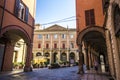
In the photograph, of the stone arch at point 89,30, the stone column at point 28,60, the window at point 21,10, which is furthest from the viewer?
the stone column at point 28,60

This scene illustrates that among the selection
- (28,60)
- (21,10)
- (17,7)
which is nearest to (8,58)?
(28,60)

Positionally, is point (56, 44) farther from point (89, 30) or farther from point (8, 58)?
point (89, 30)

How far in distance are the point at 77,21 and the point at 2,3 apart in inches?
294

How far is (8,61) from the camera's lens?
15211 millimetres

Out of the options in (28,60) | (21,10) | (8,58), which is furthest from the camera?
(8,58)

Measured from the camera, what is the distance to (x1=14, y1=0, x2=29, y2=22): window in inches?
475

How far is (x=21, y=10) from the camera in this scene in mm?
13328

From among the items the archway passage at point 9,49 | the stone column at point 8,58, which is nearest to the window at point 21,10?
the archway passage at point 9,49

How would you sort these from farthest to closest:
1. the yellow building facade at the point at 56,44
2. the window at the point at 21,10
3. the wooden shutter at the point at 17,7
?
the yellow building facade at the point at 56,44 < the window at the point at 21,10 < the wooden shutter at the point at 17,7

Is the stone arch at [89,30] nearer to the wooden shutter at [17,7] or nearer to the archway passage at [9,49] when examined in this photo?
the archway passage at [9,49]

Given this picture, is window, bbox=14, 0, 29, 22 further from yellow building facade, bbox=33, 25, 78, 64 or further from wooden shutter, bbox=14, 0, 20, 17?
yellow building facade, bbox=33, 25, 78, 64

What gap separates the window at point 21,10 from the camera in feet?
39.6

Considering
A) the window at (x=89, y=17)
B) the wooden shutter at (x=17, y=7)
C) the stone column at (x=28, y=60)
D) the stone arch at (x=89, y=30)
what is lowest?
the stone column at (x=28, y=60)

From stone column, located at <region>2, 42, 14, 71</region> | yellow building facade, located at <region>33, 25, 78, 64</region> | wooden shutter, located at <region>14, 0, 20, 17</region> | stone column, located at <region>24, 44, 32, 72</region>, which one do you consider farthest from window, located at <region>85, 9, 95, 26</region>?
yellow building facade, located at <region>33, 25, 78, 64</region>
